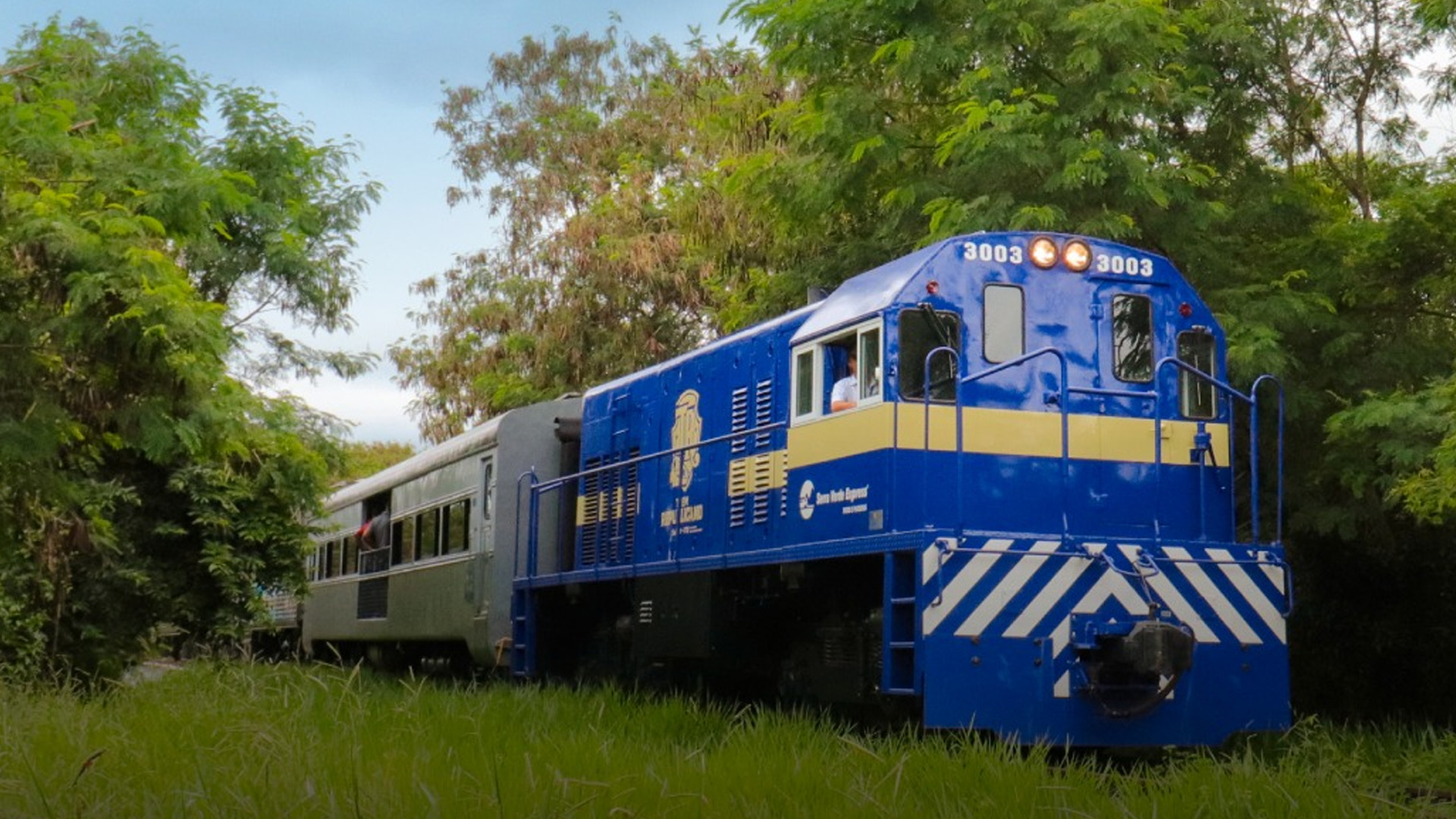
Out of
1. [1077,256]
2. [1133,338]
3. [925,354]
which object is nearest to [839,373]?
[925,354]

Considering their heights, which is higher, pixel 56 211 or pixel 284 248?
pixel 284 248

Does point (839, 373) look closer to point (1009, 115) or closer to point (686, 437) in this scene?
point (686, 437)

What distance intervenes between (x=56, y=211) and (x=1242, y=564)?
27.7 feet

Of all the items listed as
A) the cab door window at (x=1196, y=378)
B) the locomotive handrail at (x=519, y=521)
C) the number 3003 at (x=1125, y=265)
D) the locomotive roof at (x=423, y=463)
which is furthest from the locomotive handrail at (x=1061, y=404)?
the locomotive roof at (x=423, y=463)

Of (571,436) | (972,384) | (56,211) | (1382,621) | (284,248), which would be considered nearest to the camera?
(972,384)

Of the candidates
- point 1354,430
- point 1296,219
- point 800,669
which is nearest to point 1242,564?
point 800,669

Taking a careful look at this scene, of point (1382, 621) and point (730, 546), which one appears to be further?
point (1382, 621)

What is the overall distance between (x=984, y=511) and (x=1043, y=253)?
1.82m

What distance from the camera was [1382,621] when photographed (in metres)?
15.8

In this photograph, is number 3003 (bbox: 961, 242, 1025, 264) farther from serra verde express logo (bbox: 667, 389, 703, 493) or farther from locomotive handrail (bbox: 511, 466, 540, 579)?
locomotive handrail (bbox: 511, 466, 540, 579)

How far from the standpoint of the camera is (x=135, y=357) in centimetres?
1229

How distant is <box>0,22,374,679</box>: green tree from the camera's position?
11758mm

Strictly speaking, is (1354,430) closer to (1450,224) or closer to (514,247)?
(1450,224)

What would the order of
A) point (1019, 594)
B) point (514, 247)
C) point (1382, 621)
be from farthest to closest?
point (514, 247) → point (1382, 621) → point (1019, 594)
